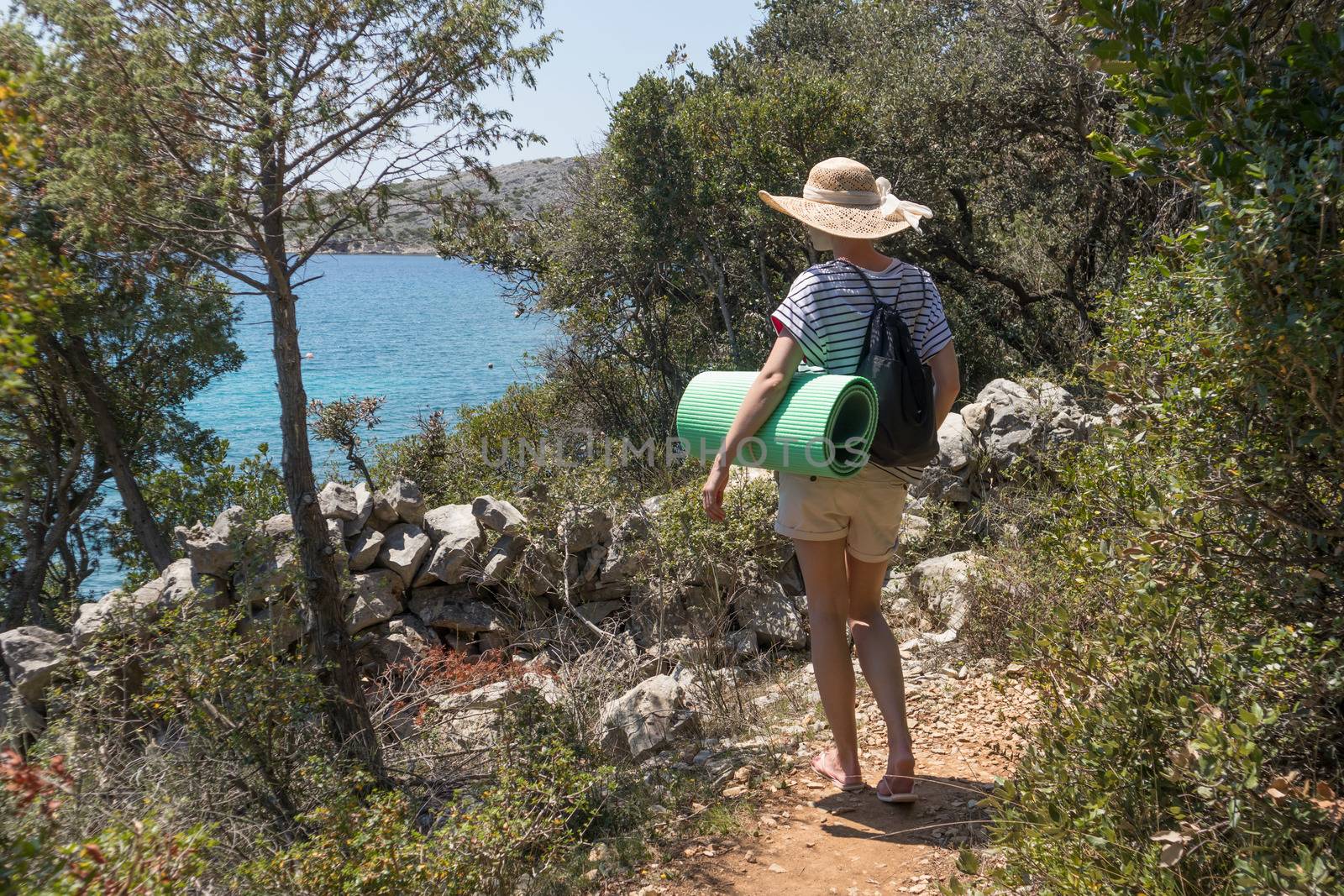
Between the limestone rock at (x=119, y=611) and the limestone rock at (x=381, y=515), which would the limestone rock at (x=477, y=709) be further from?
the limestone rock at (x=381, y=515)

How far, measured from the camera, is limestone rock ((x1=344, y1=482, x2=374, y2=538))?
332 inches

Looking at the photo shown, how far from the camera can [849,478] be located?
123 inches

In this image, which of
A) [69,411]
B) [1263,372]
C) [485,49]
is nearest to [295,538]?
[485,49]

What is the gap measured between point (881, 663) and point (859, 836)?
56 cm

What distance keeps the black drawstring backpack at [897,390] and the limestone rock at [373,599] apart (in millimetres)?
6039

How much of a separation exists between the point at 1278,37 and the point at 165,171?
5237 mm

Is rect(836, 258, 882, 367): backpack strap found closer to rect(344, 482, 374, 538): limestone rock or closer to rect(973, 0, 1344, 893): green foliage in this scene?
rect(973, 0, 1344, 893): green foliage

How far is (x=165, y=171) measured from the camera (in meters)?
5.44

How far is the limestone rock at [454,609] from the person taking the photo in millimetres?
8516

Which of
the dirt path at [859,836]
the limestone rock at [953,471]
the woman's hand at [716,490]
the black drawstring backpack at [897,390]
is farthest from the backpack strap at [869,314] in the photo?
the limestone rock at [953,471]

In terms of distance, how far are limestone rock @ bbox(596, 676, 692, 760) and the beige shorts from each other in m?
1.91

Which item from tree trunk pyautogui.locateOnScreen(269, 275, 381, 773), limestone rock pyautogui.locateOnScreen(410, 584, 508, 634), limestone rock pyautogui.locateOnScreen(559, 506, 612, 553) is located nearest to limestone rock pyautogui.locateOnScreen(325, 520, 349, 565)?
tree trunk pyautogui.locateOnScreen(269, 275, 381, 773)

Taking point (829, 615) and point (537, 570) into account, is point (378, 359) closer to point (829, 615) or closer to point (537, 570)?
point (537, 570)

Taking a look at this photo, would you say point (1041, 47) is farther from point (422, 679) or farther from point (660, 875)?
point (660, 875)
